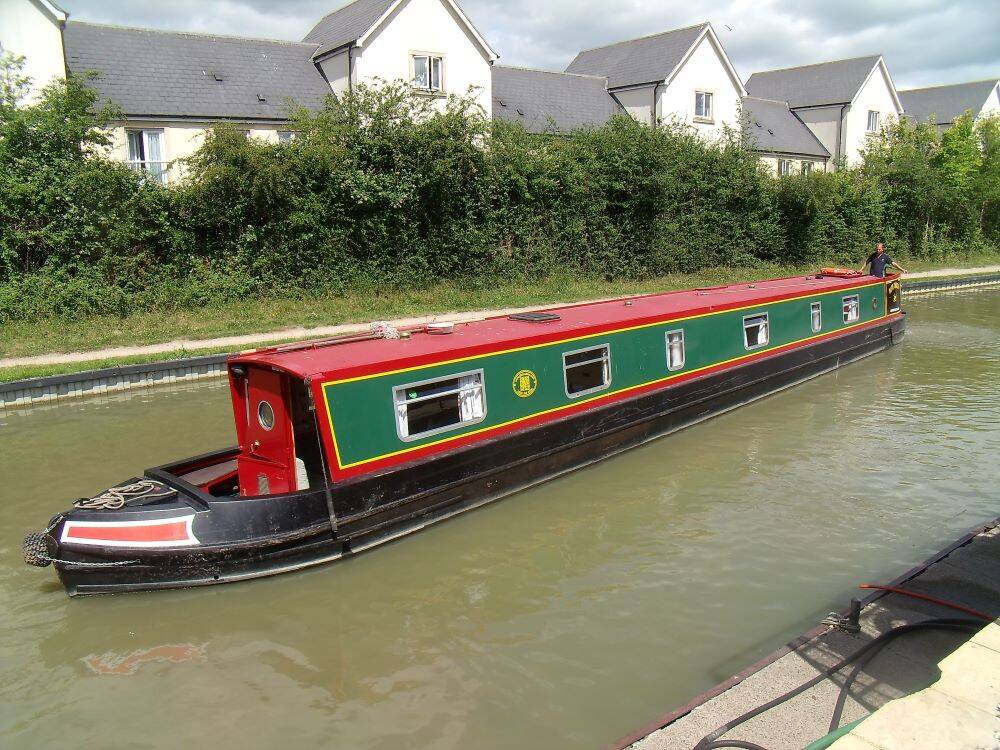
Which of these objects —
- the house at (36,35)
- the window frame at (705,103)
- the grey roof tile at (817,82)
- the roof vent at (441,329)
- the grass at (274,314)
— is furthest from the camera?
the grey roof tile at (817,82)

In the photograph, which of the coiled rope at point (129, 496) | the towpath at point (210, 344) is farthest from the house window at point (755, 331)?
the coiled rope at point (129, 496)

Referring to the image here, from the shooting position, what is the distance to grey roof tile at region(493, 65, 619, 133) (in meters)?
25.6

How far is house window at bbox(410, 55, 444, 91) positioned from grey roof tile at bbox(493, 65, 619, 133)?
10.1 feet

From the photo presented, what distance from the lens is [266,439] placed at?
660 centimetres

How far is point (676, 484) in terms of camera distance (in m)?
8.02

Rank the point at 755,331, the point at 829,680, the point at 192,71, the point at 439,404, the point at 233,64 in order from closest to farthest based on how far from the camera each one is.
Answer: the point at 829,680 < the point at 439,404 < the point at 755,331 < the point at 192,71 < the point at 233,64

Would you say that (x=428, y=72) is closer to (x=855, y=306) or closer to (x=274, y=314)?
(x=274, y=314)

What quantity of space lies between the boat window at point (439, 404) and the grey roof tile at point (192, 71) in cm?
1443

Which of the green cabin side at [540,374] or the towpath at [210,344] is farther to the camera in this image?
the towpath at [210,344]

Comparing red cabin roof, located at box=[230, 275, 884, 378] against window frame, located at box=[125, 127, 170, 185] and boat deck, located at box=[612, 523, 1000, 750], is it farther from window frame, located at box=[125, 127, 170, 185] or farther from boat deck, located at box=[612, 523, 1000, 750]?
window frame, located at box=[125, 127, 170, 185]

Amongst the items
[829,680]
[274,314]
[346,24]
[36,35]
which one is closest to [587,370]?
[829,680]

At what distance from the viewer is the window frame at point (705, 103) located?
28.0 meters

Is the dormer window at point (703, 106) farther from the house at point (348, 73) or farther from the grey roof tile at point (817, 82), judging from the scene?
the grey roof tile at point (817, 82)

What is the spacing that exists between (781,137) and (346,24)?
19353 millimetres
